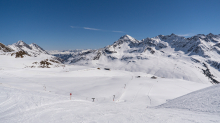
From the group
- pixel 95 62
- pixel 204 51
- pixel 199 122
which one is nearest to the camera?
pixel 199 122

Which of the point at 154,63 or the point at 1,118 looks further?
the point at 154,63

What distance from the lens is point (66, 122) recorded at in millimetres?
7332

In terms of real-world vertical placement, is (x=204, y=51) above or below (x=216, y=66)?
above

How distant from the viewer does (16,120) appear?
7.42 metres

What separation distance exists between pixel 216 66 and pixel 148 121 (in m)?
243

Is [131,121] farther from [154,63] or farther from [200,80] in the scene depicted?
[154,63]

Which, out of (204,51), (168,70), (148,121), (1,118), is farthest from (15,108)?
(204,51)

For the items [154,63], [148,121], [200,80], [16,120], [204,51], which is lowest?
[200,80]

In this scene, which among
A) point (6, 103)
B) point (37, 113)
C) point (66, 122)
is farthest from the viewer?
point (6, 103)

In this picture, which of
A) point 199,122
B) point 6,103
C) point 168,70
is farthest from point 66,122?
point 168,70

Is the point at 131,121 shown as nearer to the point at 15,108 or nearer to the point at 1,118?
the point at 1,118

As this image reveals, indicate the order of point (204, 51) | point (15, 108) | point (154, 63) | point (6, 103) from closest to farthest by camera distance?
point (15, 108), point (6, 103), point (154, 63), point (204, 51)

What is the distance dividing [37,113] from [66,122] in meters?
3.86

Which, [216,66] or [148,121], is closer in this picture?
[148,121]
